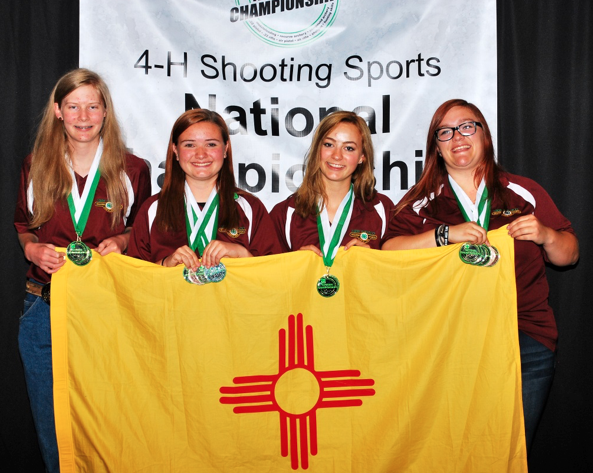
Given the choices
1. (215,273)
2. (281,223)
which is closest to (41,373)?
(215,273)

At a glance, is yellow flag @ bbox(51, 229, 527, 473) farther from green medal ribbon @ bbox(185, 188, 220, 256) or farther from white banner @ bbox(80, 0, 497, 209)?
white banner @ bbox(80, 0, 497, 209)

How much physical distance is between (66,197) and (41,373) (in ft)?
2.79

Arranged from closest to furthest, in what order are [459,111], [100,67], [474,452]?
[474,452]
[459,111]
[100,67]

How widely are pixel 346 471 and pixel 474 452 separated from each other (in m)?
0.56

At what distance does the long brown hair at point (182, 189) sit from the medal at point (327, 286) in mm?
549

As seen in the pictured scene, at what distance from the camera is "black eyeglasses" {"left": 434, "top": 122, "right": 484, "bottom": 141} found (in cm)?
294

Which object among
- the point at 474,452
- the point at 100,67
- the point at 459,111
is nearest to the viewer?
the point at 474,452

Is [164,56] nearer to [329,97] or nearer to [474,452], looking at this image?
[329,97]

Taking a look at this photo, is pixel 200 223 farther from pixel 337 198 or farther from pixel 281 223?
pixel 337 198

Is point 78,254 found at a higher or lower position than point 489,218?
lower

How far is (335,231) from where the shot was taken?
118 inches


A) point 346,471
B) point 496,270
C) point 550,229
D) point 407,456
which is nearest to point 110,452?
point 346,471

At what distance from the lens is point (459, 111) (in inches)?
117

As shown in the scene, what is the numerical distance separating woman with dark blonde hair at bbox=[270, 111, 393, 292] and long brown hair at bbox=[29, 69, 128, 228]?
0.83 meters
